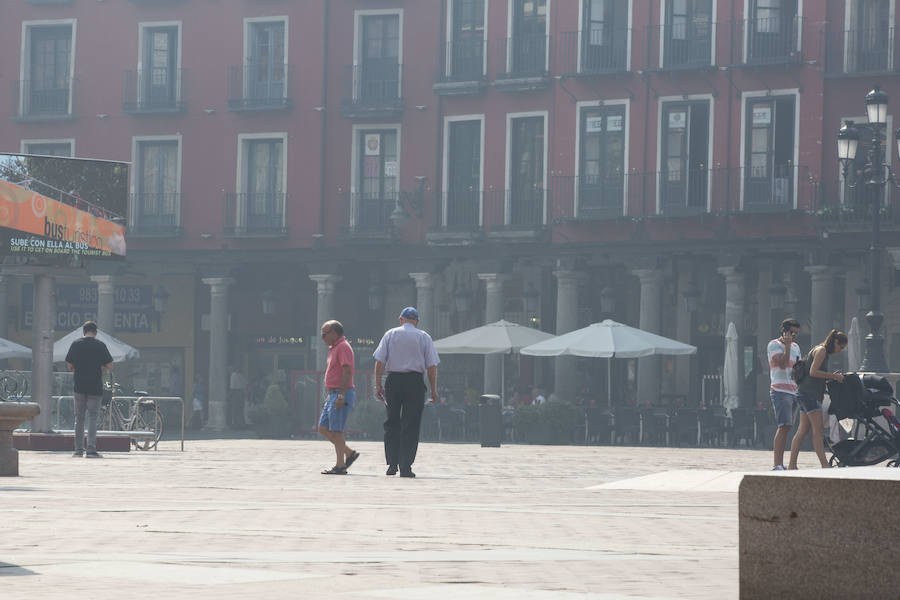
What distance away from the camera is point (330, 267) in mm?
42031

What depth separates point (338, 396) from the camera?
17375 mm

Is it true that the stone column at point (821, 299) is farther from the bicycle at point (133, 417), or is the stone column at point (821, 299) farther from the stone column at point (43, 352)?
the stone column at point (43, 352)

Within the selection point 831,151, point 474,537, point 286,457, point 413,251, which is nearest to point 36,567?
point 474,537

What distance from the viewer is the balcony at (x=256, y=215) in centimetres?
4219

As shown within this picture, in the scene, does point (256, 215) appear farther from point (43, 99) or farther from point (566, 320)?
point (566, 320)

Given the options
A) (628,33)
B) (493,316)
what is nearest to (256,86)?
(493,316)

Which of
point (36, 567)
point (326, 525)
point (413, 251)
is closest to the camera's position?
point (36, 567)

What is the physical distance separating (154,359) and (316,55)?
860 centimetres

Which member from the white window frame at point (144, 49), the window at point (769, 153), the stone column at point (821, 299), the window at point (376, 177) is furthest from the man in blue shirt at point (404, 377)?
the white window frame at point (144, 49)

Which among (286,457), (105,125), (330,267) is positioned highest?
(105,125)

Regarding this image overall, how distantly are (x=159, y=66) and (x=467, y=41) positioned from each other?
786 cm

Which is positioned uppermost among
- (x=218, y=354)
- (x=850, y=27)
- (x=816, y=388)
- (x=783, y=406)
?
(x=850, y=27)

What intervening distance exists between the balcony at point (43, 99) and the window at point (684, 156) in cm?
1458

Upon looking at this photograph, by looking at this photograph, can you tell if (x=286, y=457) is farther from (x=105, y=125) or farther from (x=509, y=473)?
(x=105, y=125)
